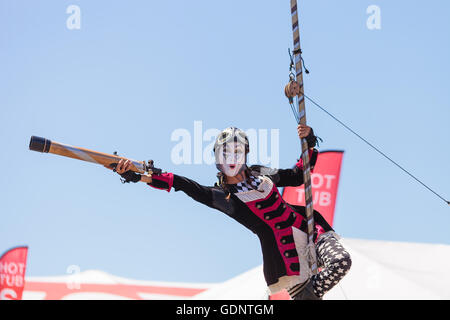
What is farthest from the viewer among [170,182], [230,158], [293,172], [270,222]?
[293,172]

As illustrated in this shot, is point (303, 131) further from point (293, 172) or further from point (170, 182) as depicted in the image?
point (170, 182)

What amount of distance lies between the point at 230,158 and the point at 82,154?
5.05 feet

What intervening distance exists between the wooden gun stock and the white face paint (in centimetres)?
68

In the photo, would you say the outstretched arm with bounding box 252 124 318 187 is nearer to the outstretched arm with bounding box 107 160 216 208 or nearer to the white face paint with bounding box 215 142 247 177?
the white face paint with bounding box 215 142 247 177

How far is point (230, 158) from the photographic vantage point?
713 cm

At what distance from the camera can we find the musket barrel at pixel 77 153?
6195 mm

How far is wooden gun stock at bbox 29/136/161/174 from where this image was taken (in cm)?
620

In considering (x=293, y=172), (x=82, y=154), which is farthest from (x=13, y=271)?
(x=82, y=154)

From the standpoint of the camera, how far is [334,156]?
54.8 feet

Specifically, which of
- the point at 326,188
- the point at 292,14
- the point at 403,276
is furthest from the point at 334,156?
the point at 292,14

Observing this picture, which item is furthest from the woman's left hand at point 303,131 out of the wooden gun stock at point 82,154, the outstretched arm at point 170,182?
the wooden gun stock at point 82,154

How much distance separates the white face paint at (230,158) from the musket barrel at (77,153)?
2.66ft
